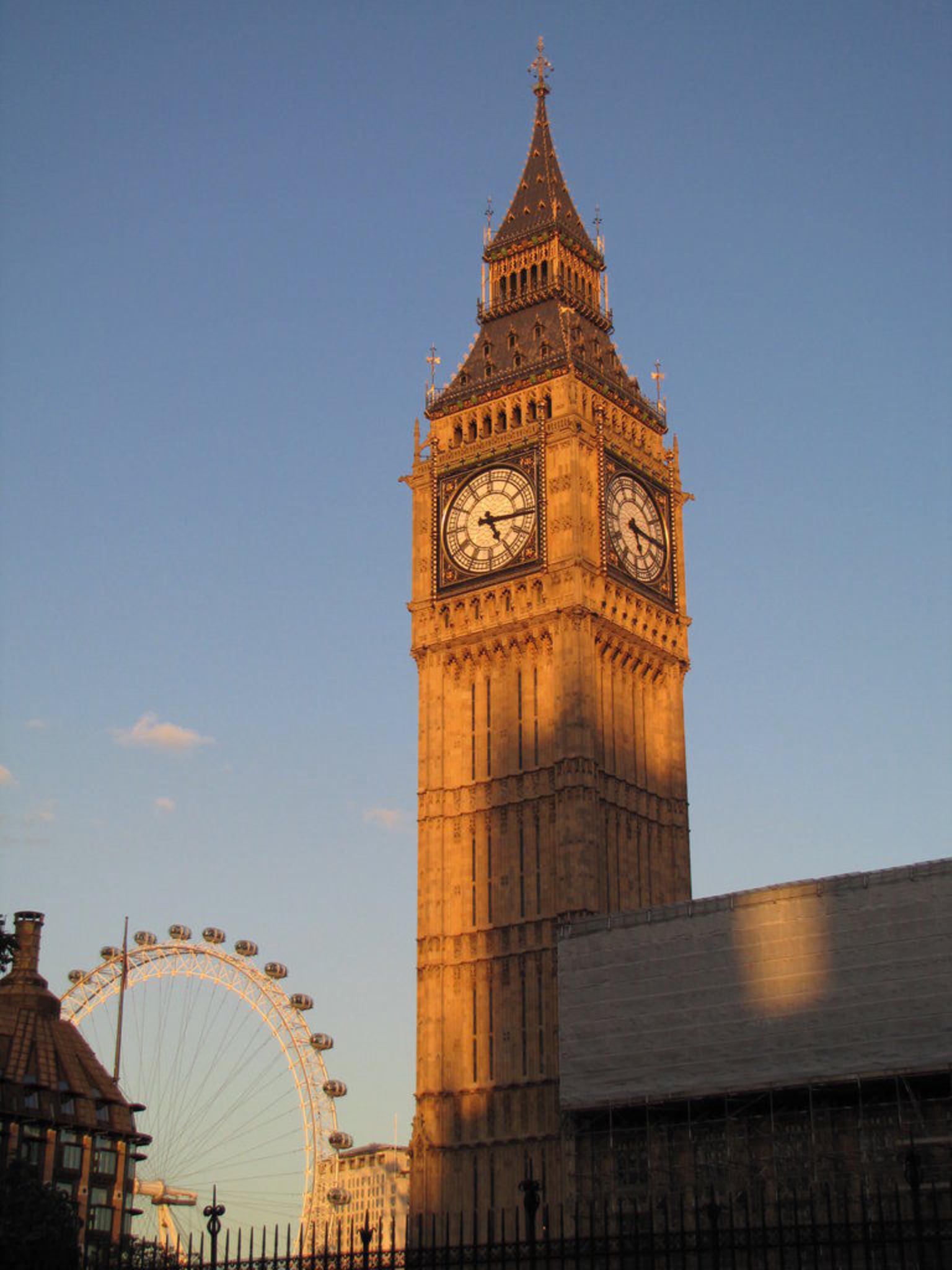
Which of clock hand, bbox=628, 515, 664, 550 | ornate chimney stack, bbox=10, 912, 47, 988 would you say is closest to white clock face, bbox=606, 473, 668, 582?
clock hand, bbox=628, 515, 664, 550

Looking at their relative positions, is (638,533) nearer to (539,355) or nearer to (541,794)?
(539,355)

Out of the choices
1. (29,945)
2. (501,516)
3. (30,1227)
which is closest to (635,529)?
(501,516)

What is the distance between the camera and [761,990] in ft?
213

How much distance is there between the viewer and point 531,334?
89375mm

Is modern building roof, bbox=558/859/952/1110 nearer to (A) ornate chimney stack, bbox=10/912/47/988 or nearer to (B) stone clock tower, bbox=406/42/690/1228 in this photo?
(B) stone clock tower, bbox=406/42/690/1228

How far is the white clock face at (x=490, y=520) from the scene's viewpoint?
82875 mm

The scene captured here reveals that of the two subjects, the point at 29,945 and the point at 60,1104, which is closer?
the point at 60,1104

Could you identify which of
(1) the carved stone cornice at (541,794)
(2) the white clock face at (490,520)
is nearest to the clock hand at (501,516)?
(2) the white clock face at (490,520)

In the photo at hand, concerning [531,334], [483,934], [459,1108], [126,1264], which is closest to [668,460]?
[531,334]

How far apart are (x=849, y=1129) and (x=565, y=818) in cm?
1935

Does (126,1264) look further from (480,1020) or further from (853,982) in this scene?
(480,1020)

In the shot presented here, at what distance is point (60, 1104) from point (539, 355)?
4255cm

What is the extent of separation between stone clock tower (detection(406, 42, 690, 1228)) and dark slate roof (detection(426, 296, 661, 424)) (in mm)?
142

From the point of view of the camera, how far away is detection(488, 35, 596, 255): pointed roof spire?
310ft
